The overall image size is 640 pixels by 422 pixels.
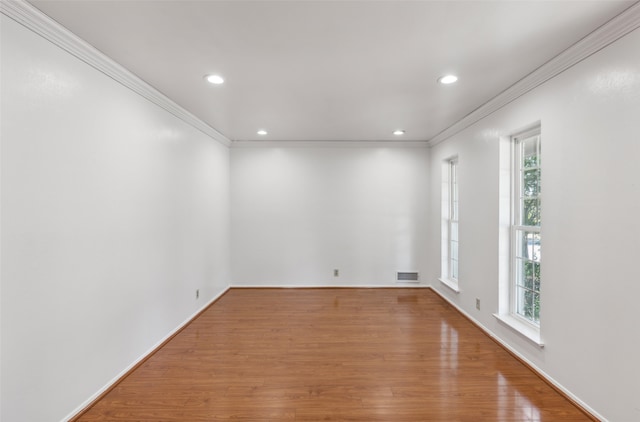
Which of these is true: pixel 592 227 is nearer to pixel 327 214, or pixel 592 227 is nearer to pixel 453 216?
pixel 453 216

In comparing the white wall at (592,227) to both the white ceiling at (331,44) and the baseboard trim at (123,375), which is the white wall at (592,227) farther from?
the baseboard trim at (123,375)

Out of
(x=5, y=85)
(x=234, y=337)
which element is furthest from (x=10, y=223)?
(x=234, y=337)

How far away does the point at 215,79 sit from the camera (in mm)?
2527

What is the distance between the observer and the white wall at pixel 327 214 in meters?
4.99

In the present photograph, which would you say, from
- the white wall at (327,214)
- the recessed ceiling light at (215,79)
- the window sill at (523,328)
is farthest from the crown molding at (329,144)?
the window sill at (523,328)

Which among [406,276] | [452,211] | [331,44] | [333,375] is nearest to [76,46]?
[331,44]

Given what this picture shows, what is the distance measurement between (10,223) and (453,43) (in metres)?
2.85

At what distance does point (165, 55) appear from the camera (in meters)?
2.14

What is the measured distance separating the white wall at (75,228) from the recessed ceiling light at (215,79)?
666 mm

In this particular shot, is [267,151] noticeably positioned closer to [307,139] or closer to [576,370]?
[307,139]

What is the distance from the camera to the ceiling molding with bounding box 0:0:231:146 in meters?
1.56

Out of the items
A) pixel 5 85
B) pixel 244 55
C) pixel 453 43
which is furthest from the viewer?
pixel 244 55

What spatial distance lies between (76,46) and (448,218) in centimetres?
468

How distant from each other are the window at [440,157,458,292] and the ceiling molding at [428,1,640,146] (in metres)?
1.33
